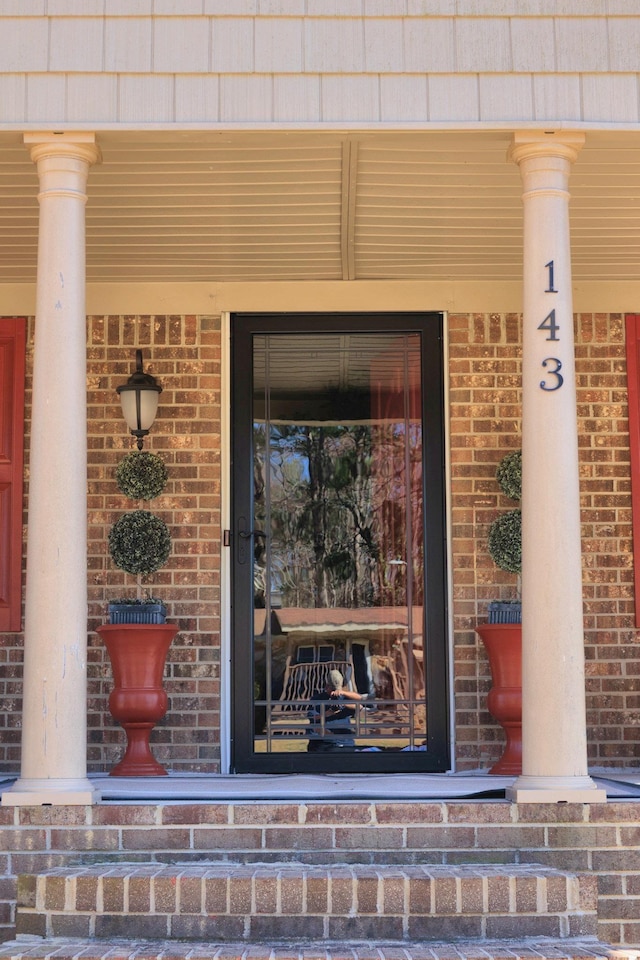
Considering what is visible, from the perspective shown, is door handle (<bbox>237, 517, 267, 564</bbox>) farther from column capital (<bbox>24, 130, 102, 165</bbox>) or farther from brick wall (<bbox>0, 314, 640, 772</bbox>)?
column capital (<bbox>24, 130, 102, 165</bbox>)

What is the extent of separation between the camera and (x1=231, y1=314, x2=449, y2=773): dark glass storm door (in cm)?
629

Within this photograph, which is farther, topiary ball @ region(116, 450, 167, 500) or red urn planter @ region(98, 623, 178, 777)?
topiary ball @ region(116, 450, 167, 500)

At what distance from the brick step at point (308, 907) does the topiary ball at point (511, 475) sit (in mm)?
2472

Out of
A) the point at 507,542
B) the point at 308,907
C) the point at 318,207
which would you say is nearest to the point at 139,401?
the point at 318,207

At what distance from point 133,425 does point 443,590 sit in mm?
1812

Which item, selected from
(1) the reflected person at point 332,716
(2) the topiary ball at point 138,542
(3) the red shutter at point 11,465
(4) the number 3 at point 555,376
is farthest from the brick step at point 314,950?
(3) the red shutter at point 11,465

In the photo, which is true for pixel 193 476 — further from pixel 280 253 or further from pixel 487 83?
pixel 487 83

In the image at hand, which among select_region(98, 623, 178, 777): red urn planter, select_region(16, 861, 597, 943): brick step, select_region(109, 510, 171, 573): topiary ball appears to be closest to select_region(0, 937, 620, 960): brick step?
select_region(16, 861, 597, 943): brick step

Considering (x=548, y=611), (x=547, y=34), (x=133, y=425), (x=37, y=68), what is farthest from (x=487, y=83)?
(x=133, y=425)

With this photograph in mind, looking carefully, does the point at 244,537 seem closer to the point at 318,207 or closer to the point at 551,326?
the point at 318,207

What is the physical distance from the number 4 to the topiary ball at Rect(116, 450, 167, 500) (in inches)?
92.8

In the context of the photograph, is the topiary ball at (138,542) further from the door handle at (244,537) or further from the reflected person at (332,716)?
the reflected person at (332,716)

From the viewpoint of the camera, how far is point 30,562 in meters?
4.68

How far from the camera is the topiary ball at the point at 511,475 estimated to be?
6.29 metres
